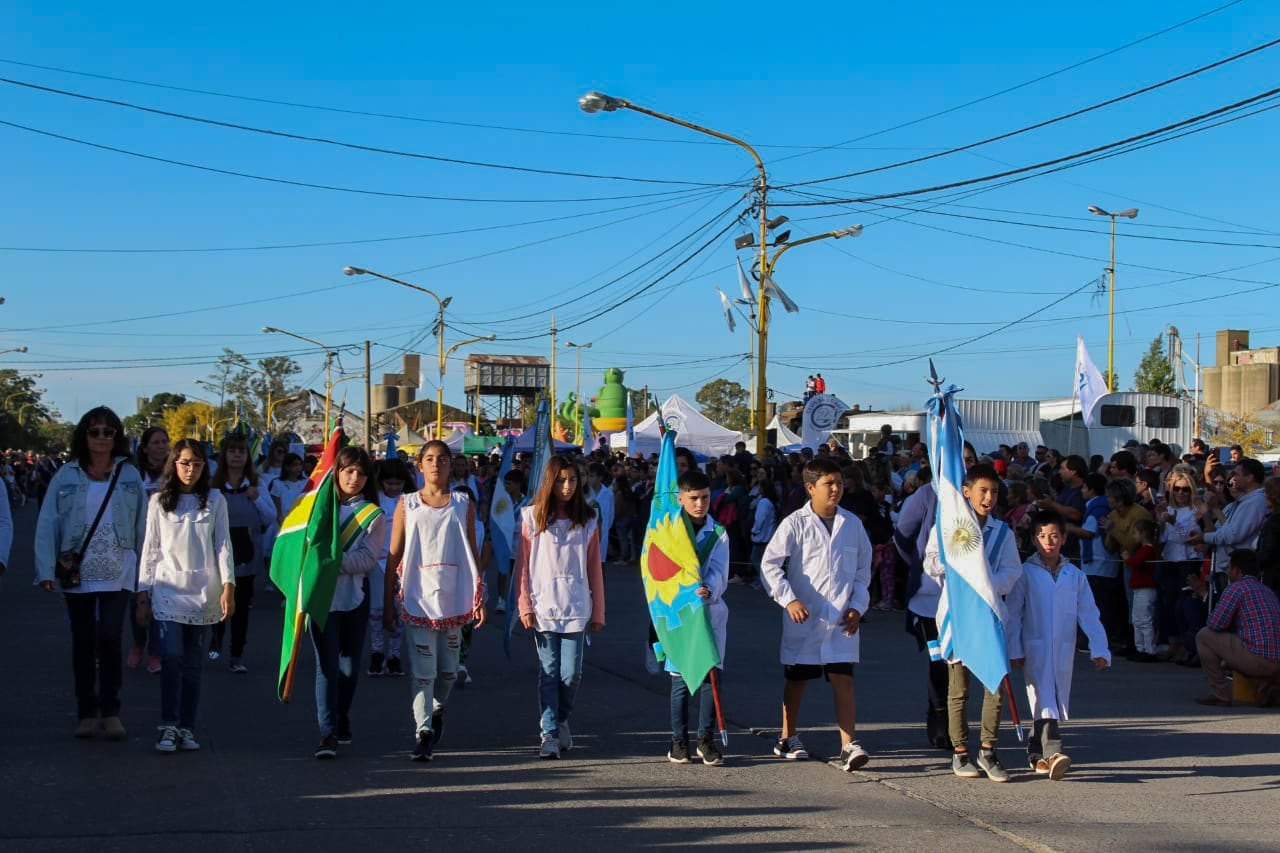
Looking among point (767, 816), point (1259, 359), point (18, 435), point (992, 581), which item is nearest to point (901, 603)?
point (992, 581)

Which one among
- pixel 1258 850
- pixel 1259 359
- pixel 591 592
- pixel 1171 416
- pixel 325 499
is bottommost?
pixel 1258 850

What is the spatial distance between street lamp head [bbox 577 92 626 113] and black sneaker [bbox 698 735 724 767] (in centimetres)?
1588

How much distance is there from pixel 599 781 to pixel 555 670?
0.74 m

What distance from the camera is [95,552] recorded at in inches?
313

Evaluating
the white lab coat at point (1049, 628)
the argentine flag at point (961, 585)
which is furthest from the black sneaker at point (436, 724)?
the white lab coat at point (1049, 628)

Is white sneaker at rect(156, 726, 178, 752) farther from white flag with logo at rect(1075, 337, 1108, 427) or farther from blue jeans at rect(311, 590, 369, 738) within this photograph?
white flag with logo at rect(1075, 337, 1108, 427)

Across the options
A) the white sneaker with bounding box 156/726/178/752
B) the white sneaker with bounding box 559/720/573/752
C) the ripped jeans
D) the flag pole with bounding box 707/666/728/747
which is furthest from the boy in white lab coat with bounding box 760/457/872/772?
the white sneaker with bounding box 156/726/178/752

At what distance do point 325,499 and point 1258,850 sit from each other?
4.95 m

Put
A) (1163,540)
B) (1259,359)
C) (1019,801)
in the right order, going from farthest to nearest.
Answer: (1259,359) → (1163,540) → (1019,801)

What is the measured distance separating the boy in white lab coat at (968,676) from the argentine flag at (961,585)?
0.22 ft

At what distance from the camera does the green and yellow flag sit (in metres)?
7.62

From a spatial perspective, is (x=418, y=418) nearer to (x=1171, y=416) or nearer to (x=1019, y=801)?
(x=1171, y=416)

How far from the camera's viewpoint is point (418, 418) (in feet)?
380

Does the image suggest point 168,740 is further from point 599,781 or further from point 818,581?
point 818,581
